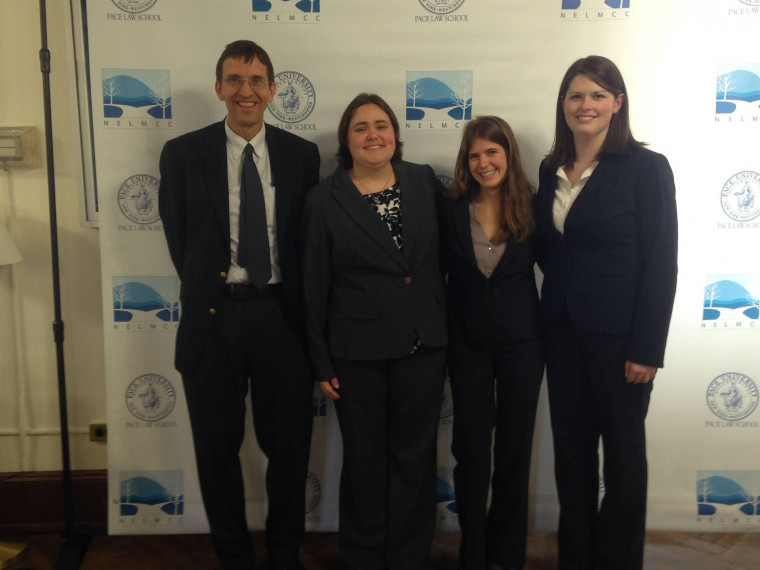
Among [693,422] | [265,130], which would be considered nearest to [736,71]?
[693,422]

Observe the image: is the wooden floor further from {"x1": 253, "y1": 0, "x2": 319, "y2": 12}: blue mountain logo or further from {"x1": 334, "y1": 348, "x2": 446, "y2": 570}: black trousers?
{"x1": 253, "y1": 0, "x2": 319, "y2": 12}: blue mountain logo

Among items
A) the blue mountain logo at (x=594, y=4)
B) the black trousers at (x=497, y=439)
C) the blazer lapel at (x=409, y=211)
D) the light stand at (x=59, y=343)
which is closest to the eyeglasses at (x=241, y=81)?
the blazer lapel at (x=409, y=211)

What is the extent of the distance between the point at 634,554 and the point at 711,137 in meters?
1.56

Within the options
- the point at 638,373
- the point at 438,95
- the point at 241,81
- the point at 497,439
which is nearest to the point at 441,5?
the point at 438,95

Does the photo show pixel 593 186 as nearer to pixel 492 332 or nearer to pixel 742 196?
pixel 492 332

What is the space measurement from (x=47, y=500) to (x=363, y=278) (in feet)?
6.00

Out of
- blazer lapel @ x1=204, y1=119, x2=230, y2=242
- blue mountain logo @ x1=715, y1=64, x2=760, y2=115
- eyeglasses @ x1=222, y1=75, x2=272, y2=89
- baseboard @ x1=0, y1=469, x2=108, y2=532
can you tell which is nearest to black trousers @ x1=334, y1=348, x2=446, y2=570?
blazer lapel @ x1=204, y1=119, x2=230, y2=242

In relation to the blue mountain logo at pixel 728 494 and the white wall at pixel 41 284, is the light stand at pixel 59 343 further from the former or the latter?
the blue mountain logo at pixel 728 494

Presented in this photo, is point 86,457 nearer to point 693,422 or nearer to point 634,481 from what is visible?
point 634,481

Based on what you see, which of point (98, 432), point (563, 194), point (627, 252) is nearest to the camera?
point (627, 252)

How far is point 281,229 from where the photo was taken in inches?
76.9

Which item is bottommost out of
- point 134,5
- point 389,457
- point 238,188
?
point 389,457

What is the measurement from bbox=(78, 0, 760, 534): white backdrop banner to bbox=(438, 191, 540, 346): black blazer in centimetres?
52

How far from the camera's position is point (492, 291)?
1873 millimetres
